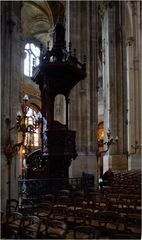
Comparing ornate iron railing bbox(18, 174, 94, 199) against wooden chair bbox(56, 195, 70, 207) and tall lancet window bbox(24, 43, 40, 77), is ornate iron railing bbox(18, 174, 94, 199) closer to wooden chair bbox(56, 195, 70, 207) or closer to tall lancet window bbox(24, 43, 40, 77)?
wooden chair bbox(56, 195, 70, 207)

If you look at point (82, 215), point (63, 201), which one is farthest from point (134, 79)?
point (82, 215)

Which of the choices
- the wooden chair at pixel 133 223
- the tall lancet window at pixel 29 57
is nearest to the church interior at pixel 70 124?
the wooden chair at pixel 133 223

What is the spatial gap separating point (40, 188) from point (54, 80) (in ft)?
14.0

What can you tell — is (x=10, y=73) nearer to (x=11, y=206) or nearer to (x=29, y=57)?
(x=11, y=206)

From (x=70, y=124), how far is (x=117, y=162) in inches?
329

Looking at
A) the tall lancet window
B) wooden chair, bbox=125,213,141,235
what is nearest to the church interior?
wooden chair, bbox=125,213,141,235

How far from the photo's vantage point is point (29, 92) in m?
35.0

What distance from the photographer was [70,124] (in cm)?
1744

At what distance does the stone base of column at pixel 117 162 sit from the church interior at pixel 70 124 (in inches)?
2.8

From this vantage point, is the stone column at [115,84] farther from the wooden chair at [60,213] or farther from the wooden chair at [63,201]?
the wooden chair at [60,213]

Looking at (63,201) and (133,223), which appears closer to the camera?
(133,223)

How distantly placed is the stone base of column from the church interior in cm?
7

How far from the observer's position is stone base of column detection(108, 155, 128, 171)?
24266 millimetres

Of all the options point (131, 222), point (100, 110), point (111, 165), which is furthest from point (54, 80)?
point (100, 110)
